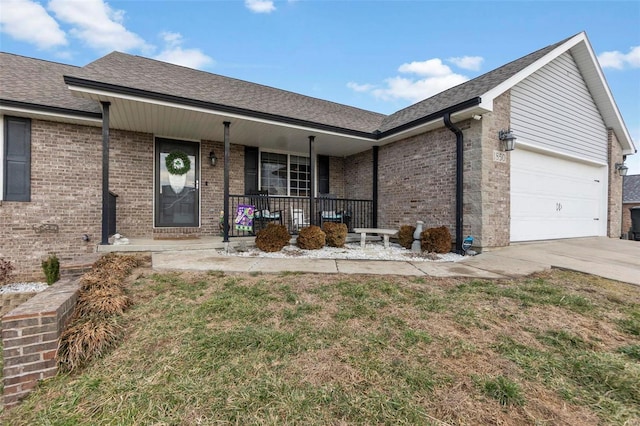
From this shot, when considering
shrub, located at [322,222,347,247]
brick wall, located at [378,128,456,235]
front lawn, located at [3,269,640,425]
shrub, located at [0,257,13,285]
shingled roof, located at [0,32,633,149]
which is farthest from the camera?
shrub, located at [322,222,347,247]

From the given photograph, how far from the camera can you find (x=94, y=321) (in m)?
2.18

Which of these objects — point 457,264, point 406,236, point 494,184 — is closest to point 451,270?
point 457,264

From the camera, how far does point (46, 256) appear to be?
18.6 ft

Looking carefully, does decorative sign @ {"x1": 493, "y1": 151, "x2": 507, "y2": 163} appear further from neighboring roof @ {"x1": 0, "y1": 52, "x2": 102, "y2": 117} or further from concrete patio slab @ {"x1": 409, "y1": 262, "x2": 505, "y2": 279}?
neighboring roof @ {"x1": 0, "y1": 52, "x2": 102, "y2": 117}

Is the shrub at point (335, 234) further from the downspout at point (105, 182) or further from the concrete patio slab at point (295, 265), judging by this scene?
the downspout at point (105, 182)

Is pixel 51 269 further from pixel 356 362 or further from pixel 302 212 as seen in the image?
pixel 356 362

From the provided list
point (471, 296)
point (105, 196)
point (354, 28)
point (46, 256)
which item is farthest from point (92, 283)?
point (354, 28)

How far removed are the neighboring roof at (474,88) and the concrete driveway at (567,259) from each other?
300 cm

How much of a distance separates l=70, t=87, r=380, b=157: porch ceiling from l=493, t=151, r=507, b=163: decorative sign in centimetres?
284

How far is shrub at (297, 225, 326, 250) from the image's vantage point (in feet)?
19.0

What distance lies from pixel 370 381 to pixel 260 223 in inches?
232

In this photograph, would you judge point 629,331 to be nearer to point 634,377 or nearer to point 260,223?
point 634,377

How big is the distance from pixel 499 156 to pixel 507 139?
349 millimetres

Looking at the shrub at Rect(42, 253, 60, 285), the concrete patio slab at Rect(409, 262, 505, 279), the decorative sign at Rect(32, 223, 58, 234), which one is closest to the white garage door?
the concrete patio slab at Rect(409, 262, 505, 279)
